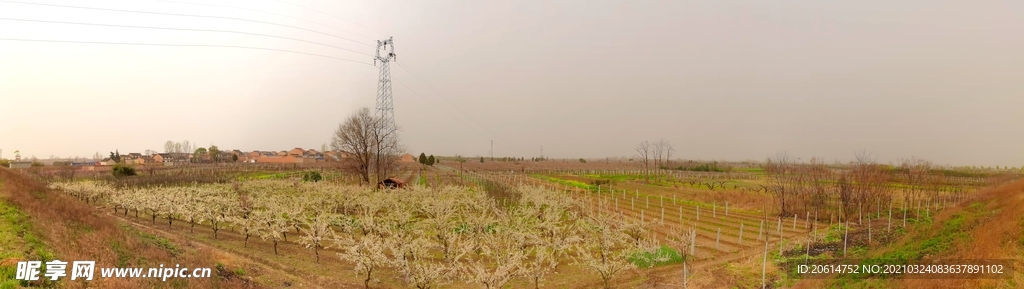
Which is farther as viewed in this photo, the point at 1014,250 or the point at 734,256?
the point at 734,256

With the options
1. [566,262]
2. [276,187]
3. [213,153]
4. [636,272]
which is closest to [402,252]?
[566,262]

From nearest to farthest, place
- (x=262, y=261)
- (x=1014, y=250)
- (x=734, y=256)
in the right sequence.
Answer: (x=1014, y=250) → (x=262, y=261) → (x=734, y=256)

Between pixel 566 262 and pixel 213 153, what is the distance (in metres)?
157

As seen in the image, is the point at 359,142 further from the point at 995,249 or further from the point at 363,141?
the point at 995,249

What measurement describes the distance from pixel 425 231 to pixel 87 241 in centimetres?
1356

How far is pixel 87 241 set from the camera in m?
12.9

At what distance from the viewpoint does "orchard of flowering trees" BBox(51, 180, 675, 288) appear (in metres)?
13.9

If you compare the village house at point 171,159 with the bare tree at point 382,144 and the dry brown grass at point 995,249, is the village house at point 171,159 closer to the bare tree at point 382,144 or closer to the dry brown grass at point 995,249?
the bare tree at point 382,144

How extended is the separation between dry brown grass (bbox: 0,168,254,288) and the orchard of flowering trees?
4.10 meters

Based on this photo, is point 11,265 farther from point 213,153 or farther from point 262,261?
point 213,153

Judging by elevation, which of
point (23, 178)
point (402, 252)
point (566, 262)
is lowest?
point (566, 262)

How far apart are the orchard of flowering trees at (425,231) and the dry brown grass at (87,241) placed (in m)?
4.10

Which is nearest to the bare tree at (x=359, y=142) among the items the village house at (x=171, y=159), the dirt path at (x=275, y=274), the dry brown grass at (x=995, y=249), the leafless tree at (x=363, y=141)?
the leafless tree at (x=363, y=141)

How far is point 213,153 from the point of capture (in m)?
136
